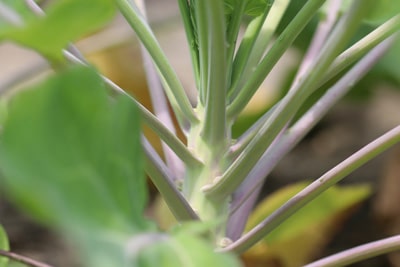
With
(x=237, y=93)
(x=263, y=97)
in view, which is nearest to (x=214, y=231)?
(x=237, y=93)

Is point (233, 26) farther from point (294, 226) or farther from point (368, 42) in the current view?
point (294, 226)

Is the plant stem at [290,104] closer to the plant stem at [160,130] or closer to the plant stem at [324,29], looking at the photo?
the plant stem at [160,130]

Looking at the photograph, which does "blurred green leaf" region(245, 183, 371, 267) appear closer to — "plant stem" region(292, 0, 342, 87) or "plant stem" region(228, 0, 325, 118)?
"plant stem" region(292, 0, 342, 87)

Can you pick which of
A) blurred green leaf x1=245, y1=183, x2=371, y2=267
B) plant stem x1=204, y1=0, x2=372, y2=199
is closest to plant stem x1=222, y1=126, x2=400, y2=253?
plant stem x1=204, y1=0, x2=372, y2=199

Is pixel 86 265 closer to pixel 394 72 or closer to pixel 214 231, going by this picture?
pixel 214 231

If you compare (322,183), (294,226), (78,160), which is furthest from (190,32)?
(294,226)
